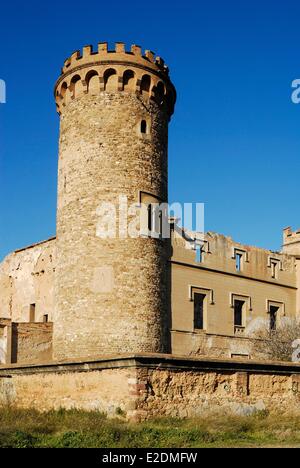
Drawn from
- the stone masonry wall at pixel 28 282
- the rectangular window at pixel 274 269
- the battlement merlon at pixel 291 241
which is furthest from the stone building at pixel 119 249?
the battlement merlon at pixel 291 241

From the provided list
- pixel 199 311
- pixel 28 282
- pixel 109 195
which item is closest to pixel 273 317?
pixel 199 311

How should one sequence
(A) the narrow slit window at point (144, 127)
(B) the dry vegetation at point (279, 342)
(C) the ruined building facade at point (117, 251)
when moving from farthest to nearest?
(B) the dry vegetation at point (279, 342)
(A) the narrow slit window at point (144, 127)
(C) the ruined building facade at point (117, 251)

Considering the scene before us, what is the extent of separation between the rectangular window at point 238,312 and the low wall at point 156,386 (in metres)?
11.4

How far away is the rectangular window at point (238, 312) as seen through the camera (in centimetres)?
3089

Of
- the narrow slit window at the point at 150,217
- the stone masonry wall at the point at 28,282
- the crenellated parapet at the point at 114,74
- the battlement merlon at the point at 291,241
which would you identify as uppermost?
the crenellated parapet at the point at 114,74

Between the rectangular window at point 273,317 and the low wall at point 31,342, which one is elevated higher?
the rectangular window at point 273,317

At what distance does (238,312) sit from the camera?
31203 millimetres

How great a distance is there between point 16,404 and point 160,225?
9.92 meters

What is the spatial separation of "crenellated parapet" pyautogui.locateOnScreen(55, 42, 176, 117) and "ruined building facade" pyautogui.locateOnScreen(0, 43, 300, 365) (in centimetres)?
4

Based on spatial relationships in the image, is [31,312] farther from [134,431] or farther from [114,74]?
[134,431]

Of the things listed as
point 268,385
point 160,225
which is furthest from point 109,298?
point 268,385

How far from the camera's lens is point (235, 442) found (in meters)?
14.2

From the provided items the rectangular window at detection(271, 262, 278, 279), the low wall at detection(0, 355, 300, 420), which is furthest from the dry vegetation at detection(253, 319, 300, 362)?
the low wall at detection(0, 355, 300, 420)

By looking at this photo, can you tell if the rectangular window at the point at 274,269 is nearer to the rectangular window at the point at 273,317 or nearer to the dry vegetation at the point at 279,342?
the rectangular window at the point at 273,317
